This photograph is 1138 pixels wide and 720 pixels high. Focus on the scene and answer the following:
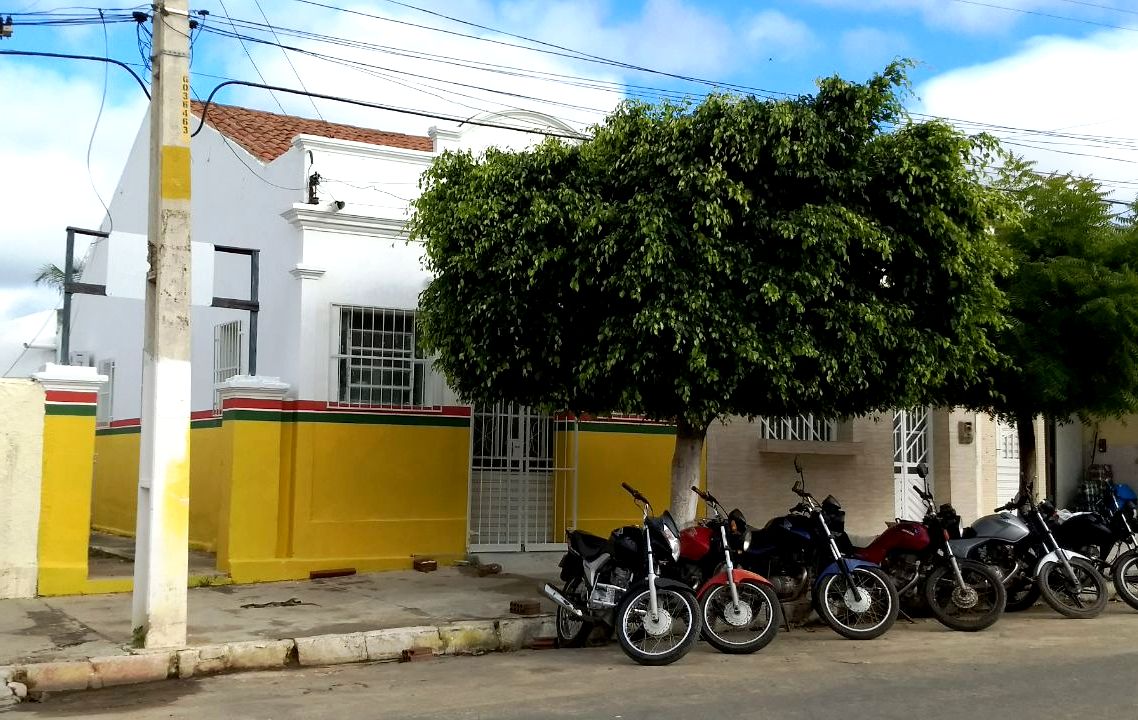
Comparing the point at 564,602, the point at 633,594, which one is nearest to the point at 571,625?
the point at 564,602

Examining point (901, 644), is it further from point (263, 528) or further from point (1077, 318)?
point (263, 528)

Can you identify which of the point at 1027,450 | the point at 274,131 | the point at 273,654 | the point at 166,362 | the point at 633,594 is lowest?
the point at 273,654

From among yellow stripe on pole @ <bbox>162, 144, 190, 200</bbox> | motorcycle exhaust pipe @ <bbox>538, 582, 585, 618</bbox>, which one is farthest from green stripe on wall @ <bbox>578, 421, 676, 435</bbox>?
yellow stripe on pole @ <bbox>162, 144, 190, 200</bbox>

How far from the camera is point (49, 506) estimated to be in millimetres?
10344

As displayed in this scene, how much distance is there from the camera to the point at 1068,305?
464 inches

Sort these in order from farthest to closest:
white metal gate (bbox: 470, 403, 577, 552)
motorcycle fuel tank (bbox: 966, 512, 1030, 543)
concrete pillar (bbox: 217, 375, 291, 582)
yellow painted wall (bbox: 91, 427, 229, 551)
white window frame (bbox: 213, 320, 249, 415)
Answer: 1. yellow painted wall (bbox: 91, 427, 229, 551)
2. white window frame (bbox: 213, 320, 249, 415)
3. white metal gate (bbox: 470, 403, 577, 552)
4. concrete pillar (bbox: 217, 375, 291, 582)
5. motorcycle fuel tank (bbox: 966, 512, 1030, 543)

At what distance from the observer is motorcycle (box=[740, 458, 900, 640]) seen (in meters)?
8.87

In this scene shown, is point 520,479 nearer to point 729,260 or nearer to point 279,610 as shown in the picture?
point 279,610

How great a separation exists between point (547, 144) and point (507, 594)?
4.28 m

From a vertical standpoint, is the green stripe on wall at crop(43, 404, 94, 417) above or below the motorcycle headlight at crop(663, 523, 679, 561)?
above

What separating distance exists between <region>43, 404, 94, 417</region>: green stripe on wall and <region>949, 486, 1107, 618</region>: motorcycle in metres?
8.05

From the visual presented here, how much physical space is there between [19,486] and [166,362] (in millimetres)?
3213

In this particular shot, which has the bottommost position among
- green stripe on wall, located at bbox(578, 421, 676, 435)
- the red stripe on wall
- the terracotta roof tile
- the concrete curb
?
the concrete curb

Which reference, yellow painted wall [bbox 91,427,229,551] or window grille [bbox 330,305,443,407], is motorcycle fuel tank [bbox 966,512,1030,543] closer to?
window grille [bbox 330,305,443,407]
